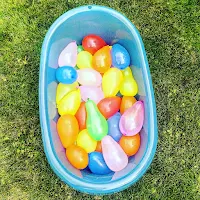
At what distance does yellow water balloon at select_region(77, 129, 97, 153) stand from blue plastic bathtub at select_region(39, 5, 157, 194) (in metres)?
0.09

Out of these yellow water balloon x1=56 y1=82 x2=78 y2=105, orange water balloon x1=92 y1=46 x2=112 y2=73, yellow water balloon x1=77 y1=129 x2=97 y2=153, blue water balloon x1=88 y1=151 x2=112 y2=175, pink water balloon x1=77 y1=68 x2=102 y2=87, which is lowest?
blue water balloon x1=88 y1=151 x2=112 y2=175

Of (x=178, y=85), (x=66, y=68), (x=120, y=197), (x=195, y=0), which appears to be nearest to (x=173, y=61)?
(x=178, y=85)

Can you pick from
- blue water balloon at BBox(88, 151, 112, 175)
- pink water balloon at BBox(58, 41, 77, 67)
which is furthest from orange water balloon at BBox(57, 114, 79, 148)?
pink water balloon at BBox(58, 41, 77, 67)

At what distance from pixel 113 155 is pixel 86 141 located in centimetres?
13

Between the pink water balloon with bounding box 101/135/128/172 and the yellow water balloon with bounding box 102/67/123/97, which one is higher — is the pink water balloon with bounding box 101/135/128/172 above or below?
below

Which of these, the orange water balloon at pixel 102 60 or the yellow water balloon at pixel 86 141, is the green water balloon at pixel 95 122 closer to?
the yellow water balloon at pixel 86 141

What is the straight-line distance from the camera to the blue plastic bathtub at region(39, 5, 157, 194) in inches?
75.0

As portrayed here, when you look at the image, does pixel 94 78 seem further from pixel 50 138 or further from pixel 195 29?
pixel 195 29

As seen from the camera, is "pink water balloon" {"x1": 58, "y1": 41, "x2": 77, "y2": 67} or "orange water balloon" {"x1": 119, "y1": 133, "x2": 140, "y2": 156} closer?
"orange water balloon" {"x1": 119, "y1": 133, "x2": 140, "y2": 156}

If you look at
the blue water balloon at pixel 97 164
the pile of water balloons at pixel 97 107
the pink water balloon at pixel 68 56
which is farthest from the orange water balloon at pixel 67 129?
the pink water balloon at pixel 68 56

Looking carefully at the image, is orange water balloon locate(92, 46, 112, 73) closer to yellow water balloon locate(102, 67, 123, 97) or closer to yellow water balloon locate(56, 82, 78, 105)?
yellow water balloon locate(102, 67, 123, 97)

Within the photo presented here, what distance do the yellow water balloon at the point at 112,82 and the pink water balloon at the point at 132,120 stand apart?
0.11 m

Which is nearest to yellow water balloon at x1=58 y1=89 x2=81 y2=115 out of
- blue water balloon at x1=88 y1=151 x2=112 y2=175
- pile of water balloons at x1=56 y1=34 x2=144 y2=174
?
pile of water balloons at x1=56 y1=34 x2=144 y2=174

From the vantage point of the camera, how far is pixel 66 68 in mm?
2023
